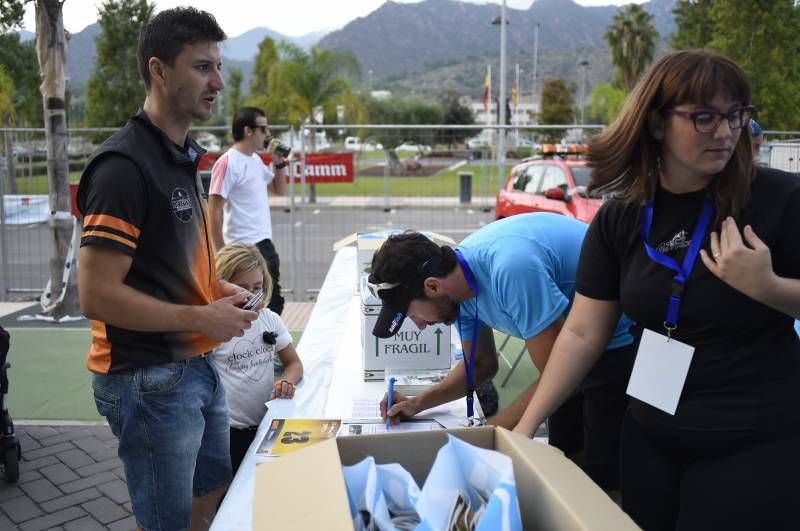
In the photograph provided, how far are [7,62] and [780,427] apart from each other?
30.3 feet

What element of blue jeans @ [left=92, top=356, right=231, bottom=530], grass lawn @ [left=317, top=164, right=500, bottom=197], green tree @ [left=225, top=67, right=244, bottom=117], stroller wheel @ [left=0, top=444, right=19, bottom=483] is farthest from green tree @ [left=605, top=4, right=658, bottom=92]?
blue jeans @ [left=92, top=356, right=231, bottom=530]

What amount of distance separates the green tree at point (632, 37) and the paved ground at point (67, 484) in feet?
147

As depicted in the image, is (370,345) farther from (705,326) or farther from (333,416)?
(705,326)

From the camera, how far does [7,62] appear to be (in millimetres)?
8422

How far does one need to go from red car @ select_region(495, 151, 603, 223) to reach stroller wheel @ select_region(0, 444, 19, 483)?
6.86 metres

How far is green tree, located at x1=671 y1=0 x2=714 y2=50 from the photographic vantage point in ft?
68.6

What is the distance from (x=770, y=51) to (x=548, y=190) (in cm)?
808

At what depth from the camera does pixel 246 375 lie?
2.98 metres

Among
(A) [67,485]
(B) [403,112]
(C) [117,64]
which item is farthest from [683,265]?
(B) [403,112]

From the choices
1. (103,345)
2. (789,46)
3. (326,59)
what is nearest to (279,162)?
(103,345)

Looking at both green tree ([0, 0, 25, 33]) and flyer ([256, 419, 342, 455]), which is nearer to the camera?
flyer ([256, 419, 342, 455])

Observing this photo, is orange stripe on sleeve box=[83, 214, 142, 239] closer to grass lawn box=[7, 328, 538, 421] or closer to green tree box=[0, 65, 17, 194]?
grass lawn box=[7, 328, 538, 421]

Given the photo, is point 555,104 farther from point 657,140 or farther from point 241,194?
point 657,140

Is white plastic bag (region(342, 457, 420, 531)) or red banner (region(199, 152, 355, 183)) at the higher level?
red banner (region(199, 152, 355, 183))
